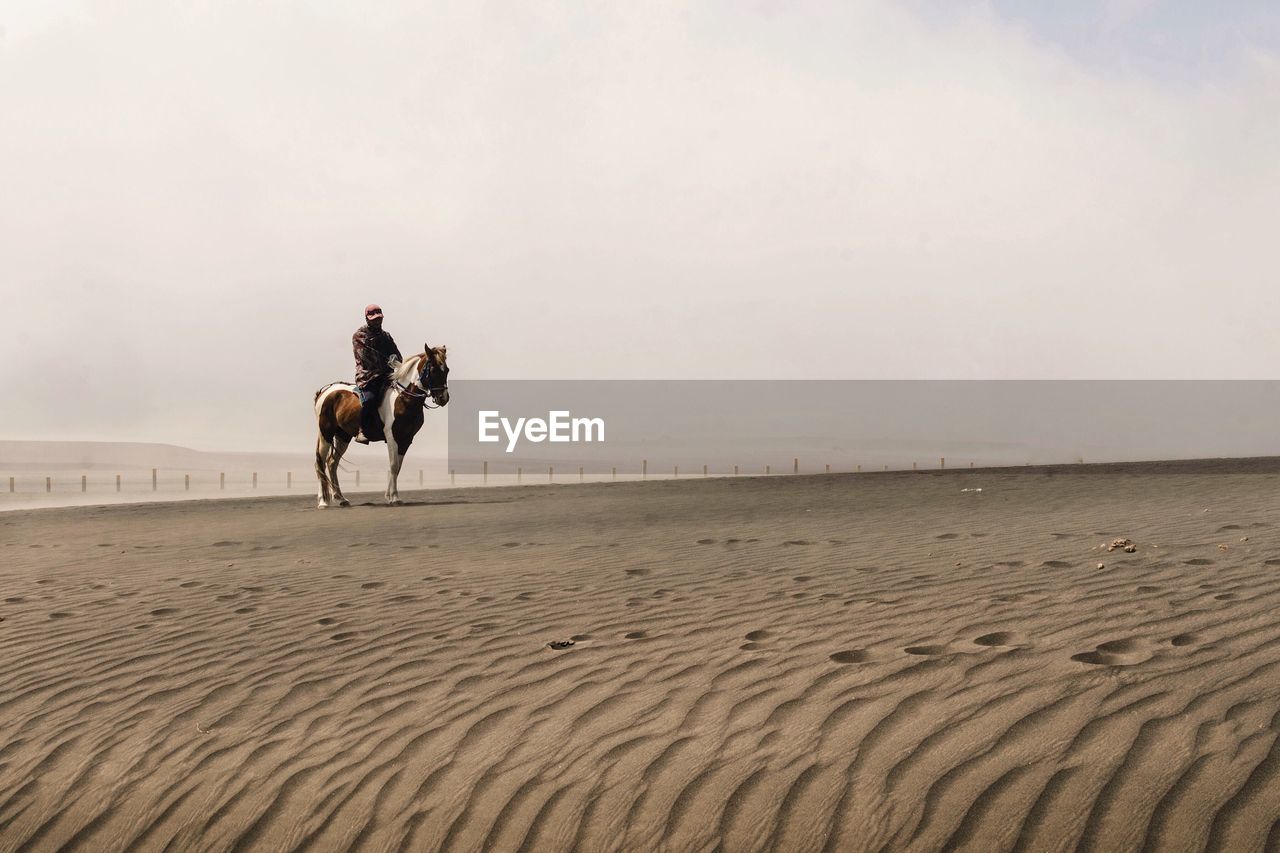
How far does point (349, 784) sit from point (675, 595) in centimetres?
386

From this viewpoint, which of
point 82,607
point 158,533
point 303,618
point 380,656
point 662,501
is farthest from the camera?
point 662,501

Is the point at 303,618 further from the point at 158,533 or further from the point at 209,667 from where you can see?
the point at 158,533

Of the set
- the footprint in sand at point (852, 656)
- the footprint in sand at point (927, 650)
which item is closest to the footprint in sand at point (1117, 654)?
the footprint in sand at point (927, 650)

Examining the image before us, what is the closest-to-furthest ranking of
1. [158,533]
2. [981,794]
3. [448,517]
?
[981,794], [158,533], [448,517]

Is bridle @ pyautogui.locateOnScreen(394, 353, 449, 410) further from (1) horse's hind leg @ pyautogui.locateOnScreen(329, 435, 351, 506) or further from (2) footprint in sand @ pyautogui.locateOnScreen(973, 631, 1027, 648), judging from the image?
(2) footprint in sand @ pyautogui.locateOnScreen(973, 631, 1027, 648)

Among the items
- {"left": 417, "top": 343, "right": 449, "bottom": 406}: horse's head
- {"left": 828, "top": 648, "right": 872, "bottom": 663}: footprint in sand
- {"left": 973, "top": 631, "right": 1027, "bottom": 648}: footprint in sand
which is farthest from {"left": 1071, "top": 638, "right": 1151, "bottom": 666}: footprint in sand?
{"left": 417, "top": 343, "right": 449, "bottom": 406}: horse's head

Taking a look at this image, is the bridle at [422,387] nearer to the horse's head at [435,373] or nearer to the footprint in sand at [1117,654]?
the horse's head at [435,373]

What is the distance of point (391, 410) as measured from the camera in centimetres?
1980

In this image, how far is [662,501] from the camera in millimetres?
19484

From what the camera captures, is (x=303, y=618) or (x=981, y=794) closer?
(x=981, y=794)

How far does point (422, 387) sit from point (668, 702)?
50.0 ft

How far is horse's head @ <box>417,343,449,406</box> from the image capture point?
19141mm

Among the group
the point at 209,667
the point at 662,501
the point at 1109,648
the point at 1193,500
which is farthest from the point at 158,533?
the point at 1193,500

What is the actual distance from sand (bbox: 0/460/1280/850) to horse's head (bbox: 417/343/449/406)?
9257 millimetres
